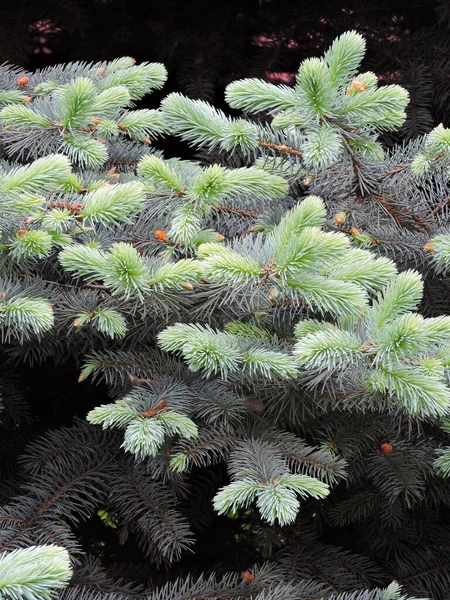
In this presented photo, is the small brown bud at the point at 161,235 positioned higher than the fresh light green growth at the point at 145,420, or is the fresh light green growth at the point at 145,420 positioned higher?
the small brown bud at the point at 161,235

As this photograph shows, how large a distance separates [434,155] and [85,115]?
0.59 m

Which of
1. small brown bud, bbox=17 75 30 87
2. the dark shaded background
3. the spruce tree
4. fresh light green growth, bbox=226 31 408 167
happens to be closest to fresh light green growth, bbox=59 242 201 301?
the spruce tree

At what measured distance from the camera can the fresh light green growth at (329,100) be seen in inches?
37.0

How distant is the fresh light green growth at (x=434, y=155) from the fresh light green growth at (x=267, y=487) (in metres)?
0.55

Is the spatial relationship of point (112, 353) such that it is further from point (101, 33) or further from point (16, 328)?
point (101, 33)

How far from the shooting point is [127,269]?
0.91 m

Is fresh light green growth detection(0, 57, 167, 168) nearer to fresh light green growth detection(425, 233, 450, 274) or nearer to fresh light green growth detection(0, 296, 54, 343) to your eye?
fresh light green growth detection(0, 296, 54, 343)

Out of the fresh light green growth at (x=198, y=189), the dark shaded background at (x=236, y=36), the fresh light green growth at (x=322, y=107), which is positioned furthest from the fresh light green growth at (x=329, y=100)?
the dark shaded background at (x=236, y=36)

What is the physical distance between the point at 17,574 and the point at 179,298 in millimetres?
495

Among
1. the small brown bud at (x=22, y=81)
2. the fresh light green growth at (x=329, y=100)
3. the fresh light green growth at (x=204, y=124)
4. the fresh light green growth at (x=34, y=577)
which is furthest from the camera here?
the small brown bud at (x=22, y=81)

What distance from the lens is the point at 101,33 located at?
2.42m

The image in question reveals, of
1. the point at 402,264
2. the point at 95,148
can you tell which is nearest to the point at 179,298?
the point at 95,148

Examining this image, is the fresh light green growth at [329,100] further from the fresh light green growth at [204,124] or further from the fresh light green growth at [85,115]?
the fresh light green growth at [85,115]

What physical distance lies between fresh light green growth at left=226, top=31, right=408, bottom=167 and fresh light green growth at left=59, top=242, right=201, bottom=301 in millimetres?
248
